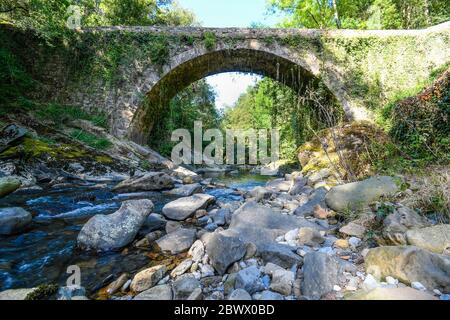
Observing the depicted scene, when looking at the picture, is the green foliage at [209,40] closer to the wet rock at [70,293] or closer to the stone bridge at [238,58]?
the stone bridge at [238,58]

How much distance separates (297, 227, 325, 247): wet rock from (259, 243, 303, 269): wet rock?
0.31 metres

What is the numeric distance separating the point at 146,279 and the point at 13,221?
1.96 meters

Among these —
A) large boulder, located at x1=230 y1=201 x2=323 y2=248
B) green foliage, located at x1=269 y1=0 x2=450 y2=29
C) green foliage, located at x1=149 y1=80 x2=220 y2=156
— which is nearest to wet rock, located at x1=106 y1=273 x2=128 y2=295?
large boulder, located at x1=230 y1=201 x2=323 y2=248

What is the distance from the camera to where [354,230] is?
235 centimetres

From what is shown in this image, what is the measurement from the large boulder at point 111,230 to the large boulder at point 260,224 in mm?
1058

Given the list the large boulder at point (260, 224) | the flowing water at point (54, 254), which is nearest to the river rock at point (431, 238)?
the large boulder at point (260, 224)

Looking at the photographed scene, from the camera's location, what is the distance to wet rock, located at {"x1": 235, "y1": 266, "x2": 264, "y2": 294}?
164 centimetres

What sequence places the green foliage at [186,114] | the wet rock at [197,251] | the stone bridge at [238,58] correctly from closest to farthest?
the wet rock at [197,251], the stone bridge at [238,58], the green foliage at [186,114]

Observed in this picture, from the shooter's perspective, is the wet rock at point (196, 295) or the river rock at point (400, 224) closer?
the wet rock at point (196, 295)

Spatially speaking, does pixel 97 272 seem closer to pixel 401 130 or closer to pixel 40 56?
pixel 401 130

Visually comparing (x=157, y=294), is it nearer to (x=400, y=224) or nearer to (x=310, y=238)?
(x=310, y=238)

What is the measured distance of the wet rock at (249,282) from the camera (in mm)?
1644

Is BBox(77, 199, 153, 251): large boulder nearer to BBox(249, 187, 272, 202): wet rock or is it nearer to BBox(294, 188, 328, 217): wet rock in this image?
BBox(294, 188, 328, 217): wet rock
